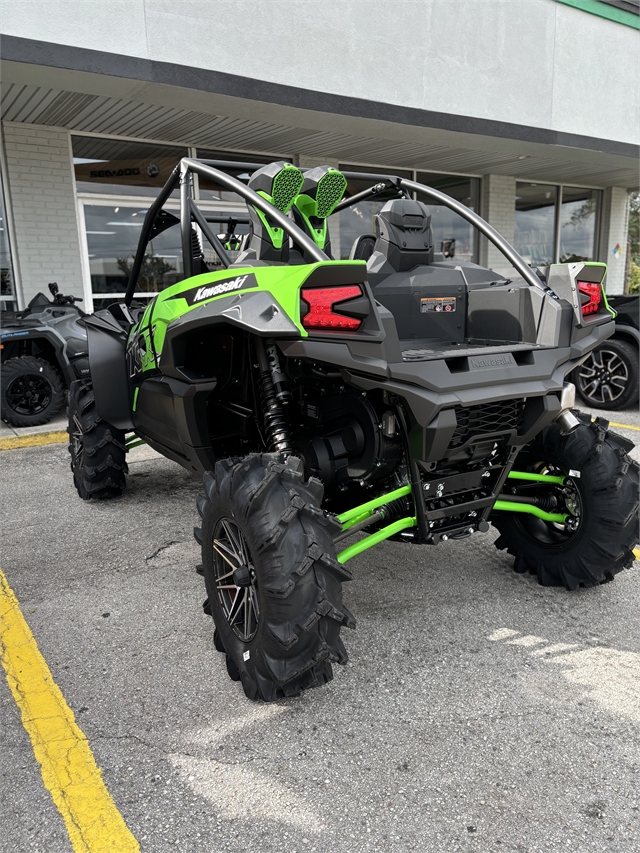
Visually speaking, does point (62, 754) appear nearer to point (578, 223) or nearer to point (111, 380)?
point (111, 380)

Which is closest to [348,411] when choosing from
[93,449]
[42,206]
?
[93,449]

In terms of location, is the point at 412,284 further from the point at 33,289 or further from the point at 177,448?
the point at 33,289

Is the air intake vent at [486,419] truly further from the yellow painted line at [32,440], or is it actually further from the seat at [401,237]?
the yellow painted line at [32,440]

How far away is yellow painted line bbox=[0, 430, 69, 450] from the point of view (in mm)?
6887

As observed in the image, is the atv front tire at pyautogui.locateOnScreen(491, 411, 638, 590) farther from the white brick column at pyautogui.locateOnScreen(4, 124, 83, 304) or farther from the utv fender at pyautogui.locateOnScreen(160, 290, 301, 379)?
the white brick column at pyautogui.locateOnScreen(4, 124, 83, 304)

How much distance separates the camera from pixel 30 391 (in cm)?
764

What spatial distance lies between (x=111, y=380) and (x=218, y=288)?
6.06 feet

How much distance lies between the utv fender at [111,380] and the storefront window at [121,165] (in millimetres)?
6047

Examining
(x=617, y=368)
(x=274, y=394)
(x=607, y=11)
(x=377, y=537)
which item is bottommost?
(x=617, y=368)

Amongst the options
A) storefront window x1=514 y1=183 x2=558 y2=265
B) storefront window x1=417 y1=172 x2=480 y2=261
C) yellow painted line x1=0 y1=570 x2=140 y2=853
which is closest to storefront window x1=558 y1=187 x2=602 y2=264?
storefront window x1=514 y1=183 x2=558 y2=265

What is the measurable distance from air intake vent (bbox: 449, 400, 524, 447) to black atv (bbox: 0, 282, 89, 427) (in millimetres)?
5518

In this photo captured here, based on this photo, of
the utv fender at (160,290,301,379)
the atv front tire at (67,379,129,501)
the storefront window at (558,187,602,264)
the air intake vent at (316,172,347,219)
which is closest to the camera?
the utv fender at (160,290,301,379)

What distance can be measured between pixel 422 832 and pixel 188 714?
37.5 inches

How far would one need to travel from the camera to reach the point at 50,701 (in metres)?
2.61
